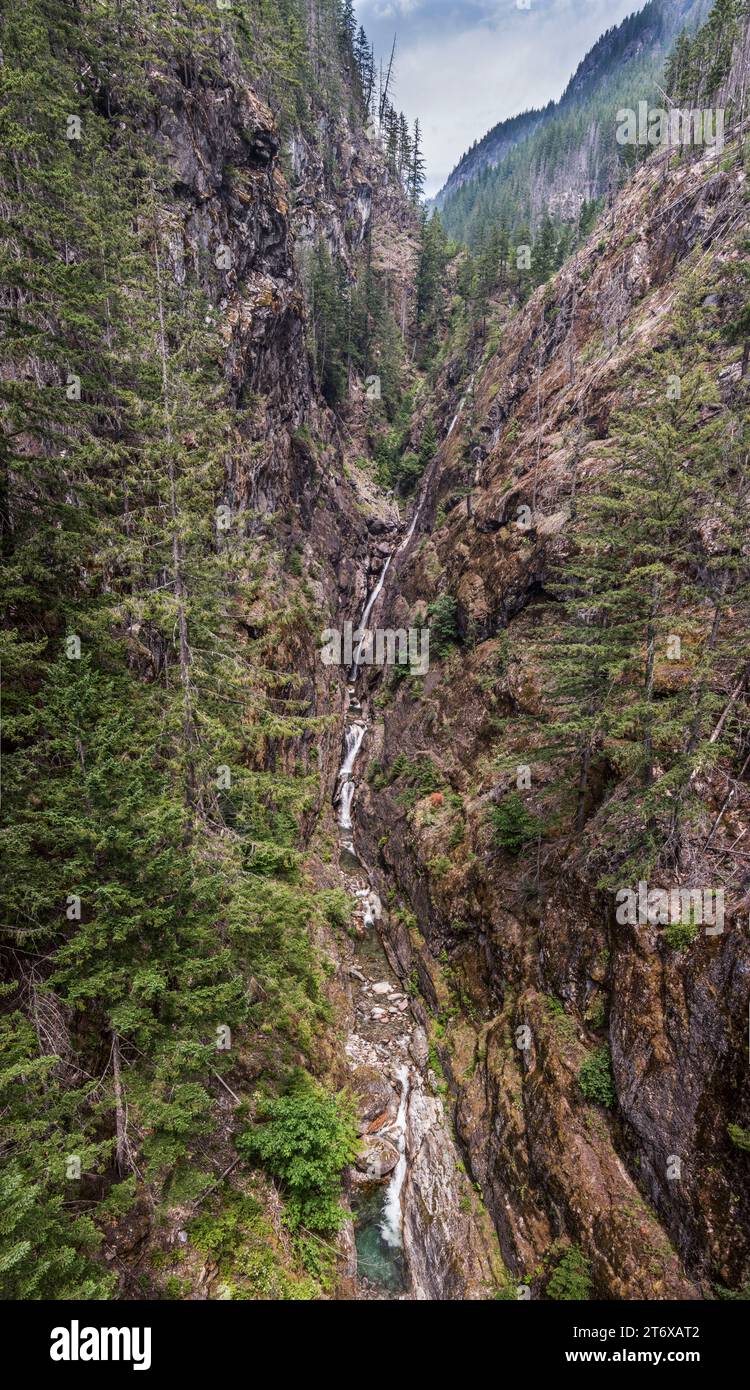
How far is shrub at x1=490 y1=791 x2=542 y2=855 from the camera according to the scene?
17922 mm

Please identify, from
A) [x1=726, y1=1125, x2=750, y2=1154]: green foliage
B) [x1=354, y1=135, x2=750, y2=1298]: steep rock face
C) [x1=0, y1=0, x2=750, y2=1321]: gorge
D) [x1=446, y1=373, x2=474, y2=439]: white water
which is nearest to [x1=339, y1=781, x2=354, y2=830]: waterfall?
[x1=354, y1=135, x2=750, y2=1298]: steep rock face

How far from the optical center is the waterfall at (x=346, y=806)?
3309 cm

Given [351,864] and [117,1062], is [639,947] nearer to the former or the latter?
[117,1062]

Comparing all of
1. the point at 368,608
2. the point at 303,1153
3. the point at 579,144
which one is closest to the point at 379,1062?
the point at 303,1153

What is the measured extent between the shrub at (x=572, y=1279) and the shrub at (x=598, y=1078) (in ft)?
9.11

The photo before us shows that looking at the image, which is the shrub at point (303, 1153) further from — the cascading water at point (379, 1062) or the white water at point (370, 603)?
the white water at point (370, 603)

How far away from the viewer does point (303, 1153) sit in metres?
11.3

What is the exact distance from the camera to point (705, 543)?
50.7 ft

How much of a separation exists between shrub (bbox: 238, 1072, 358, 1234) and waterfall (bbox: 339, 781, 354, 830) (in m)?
20.9

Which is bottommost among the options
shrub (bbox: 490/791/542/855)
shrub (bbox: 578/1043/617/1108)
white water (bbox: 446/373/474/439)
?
shrub (bbox: 578/1043/617/1108)

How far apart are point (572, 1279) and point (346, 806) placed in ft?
79.7

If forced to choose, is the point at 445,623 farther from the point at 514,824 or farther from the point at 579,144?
the point at 579,144

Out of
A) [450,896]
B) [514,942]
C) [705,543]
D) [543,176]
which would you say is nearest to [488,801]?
[450,896]

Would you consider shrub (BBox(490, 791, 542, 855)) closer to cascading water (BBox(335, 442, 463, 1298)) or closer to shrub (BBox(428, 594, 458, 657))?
cascading water (BBox(335, 442, 463, 1298))
